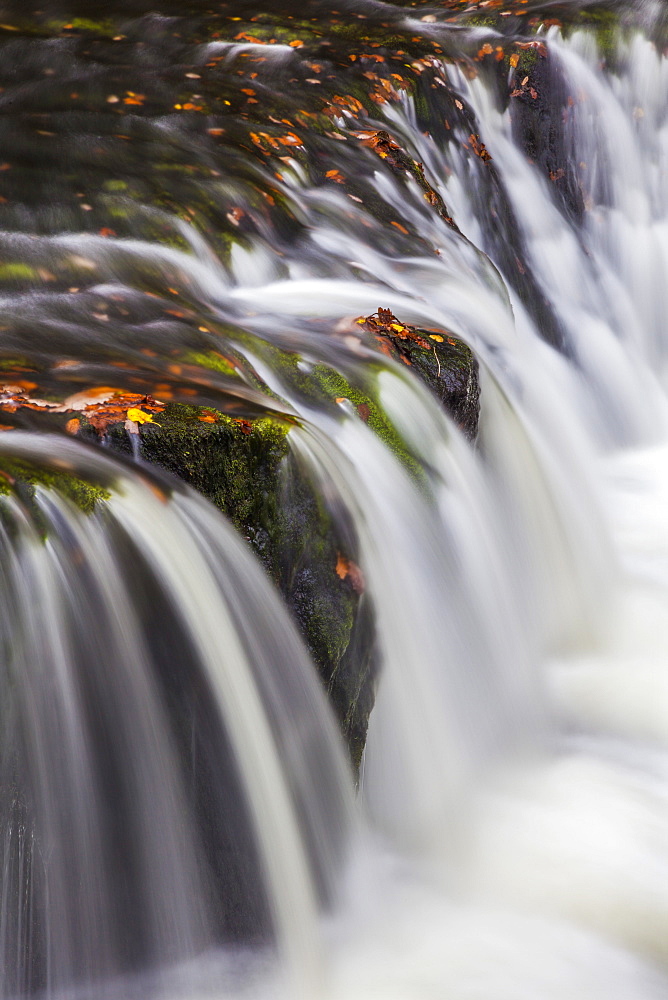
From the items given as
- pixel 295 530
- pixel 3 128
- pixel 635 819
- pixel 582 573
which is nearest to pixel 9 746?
pixel 295 530

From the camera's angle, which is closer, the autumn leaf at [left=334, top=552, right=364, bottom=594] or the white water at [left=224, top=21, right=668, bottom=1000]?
the white water at [left=224, top=21, right=668, bottom=1000]

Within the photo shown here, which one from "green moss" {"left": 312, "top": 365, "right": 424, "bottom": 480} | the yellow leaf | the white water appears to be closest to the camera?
the yellow leaf

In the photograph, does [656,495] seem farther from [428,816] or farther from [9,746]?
[9,746]

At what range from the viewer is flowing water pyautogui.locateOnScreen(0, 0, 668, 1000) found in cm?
243

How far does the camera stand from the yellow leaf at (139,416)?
9.23ft

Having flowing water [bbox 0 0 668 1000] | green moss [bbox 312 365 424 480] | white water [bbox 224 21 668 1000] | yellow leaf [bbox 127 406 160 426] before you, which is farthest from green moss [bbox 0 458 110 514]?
green moss [bbox 312 365 424 480]

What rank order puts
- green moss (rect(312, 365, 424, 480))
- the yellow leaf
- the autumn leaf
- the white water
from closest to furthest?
the yellow leaf < the white water < the autumn leaf < green moss (rect(312, 365, 424, 480))

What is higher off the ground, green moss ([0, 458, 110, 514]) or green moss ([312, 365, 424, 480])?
green moss ([312, 365, 424, 480])

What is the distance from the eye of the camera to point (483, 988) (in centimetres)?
278

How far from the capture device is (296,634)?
9.70 feet

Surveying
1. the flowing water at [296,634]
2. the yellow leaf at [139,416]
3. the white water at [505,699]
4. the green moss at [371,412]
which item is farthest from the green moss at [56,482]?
the green moss at [371,412]

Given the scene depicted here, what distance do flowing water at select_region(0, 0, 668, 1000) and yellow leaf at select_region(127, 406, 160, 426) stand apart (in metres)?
0.13

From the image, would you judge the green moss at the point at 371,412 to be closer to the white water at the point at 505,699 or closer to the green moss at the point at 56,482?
the white water at the point at 505,699

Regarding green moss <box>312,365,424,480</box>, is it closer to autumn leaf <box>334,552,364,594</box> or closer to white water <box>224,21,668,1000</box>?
white water <box>224,21,668,1000</box>
